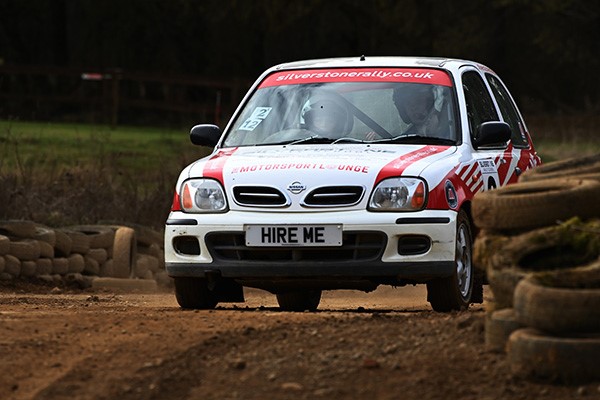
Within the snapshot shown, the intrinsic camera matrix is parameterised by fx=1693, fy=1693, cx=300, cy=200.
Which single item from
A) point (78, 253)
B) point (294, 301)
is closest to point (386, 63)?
point (294, 301)

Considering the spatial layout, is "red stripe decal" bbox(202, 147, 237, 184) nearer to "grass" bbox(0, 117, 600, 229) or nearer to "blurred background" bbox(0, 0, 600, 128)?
"grass" bbox(0, 117, 600, 229)

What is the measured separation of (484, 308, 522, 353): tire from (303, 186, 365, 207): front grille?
261 cm

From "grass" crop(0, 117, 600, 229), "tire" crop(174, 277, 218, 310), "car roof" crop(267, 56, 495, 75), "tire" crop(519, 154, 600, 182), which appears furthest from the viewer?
"grass" crop(0, 117, 600, 229)

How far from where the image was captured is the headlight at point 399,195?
9789 mm

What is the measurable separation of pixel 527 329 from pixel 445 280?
125 inches

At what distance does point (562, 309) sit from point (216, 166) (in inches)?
158

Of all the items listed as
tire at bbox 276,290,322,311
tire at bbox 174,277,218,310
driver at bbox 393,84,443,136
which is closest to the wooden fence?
tire at bbox 276,290,322,311

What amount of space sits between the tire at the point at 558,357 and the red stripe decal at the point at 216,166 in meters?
3.66

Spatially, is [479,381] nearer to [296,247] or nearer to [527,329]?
[527,329]

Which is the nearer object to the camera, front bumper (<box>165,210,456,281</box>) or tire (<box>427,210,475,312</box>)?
front bumper (<box>165,210,456,281</box>)

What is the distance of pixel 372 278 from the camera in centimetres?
994

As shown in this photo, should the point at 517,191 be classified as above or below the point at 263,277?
above

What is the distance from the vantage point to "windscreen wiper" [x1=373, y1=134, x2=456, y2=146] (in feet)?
35.0

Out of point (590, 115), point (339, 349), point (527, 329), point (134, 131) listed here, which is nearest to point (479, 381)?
point (527, 329)
